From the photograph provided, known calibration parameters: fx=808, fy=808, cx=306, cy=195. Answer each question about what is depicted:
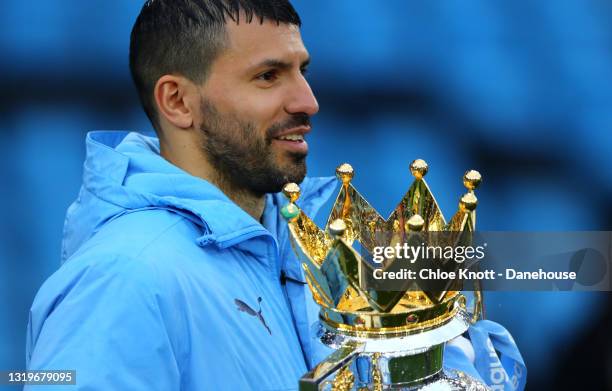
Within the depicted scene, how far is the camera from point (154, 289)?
0.97m

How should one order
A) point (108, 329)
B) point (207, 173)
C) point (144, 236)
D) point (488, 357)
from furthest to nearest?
point (207, 173), point (488, 357), point (144, 236), point (108, 329)

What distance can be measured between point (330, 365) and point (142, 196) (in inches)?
17.3

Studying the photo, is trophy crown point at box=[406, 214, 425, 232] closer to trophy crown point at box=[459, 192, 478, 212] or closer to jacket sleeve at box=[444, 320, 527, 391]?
trophy crown point at box=[459, 192, 478, 212]

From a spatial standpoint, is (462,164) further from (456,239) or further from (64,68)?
(456,239)

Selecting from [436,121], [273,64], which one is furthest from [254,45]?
[436,121]

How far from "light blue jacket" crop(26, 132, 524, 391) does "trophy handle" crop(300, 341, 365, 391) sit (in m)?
0.20

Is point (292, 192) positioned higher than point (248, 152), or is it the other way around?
point (248, 152)

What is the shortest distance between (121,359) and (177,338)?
0.25 feet

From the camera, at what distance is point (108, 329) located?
36.6 inches

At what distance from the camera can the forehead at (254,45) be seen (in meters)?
1.22

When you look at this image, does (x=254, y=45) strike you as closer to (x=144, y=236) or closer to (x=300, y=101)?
(x=300, y=101)

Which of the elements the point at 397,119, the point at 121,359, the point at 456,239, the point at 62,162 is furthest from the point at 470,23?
the point at 121,359

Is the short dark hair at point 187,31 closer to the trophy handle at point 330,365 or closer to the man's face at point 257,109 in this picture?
the man's face at point 257,109

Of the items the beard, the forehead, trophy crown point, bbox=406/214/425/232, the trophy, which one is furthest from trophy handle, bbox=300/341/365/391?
the forehead
